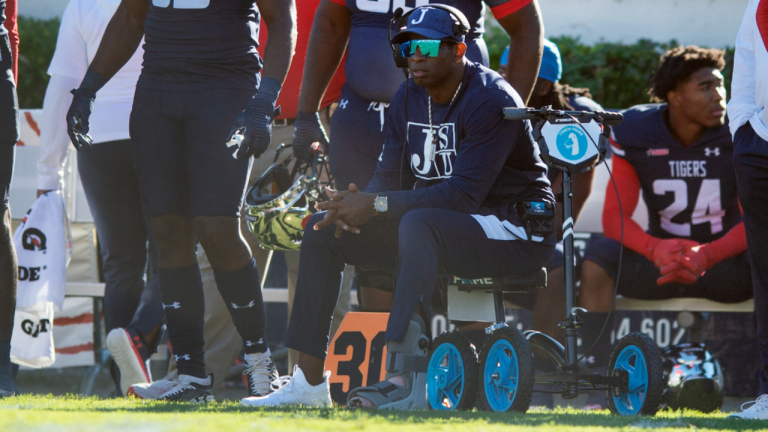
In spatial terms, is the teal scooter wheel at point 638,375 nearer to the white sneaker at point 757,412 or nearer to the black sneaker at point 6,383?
the white sneaker at point 757,412

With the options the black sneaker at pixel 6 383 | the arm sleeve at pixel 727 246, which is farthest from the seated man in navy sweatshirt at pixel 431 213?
the arm sleeve at pixel 727 246

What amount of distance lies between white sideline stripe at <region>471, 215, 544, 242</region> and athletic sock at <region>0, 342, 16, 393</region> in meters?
1.81

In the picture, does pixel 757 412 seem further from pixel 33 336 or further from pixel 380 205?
pixel 33 336

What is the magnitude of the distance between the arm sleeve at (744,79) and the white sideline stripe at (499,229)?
34.0 inches

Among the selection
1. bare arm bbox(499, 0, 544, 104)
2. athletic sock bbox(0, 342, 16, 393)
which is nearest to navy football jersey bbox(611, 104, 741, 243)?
bare arm bbox(499, 0, 544, 104)

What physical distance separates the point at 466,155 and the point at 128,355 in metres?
1.87

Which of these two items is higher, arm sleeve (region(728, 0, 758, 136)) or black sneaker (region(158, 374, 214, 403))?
arm sleeve (region(728, 0, 758, 136))

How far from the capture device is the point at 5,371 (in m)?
3.62

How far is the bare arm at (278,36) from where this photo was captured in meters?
3.61

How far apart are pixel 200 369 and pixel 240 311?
285mm

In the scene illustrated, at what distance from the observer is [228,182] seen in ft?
11.6

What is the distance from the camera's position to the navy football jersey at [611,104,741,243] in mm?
4809

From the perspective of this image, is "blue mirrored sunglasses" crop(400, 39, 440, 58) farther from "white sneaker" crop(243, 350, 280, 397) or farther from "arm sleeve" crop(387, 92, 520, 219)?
"white sneaker" crop(243, 350, 280, 397)

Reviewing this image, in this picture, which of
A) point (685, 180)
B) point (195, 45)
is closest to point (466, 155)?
point (195, 45)
